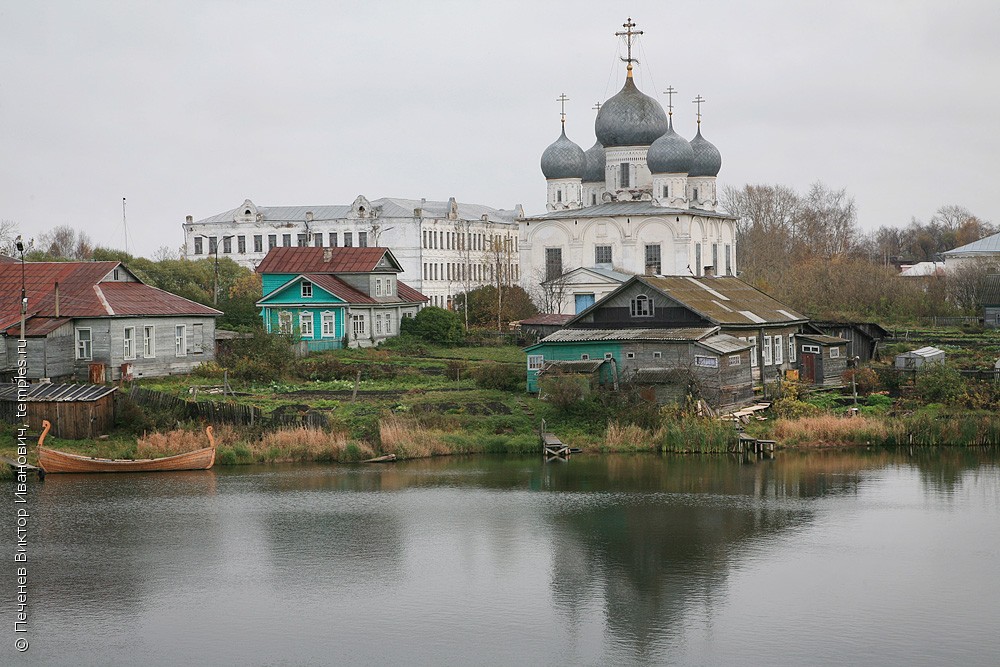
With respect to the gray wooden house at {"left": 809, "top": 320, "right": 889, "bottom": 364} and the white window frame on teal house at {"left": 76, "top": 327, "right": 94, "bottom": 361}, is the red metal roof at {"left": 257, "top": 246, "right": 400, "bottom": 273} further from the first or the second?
the gray wooden house at {"left": 809, "top": 320, "right": 889, "bottom": 364}

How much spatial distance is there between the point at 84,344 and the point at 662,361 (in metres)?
15.2

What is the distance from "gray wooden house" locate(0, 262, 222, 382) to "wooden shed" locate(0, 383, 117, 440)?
11.9 ft

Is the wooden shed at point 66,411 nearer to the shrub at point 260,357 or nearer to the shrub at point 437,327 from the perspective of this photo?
the shrub at point 260,357

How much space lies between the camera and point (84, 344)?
1396 inches

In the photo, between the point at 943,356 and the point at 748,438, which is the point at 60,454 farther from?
the point at 943,356

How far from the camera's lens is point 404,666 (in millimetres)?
17000

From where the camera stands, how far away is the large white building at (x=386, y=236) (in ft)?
236

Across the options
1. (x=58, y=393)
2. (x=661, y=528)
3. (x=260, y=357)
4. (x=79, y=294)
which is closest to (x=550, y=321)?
(x=260, y=357)

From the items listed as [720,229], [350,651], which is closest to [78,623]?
[350,651]

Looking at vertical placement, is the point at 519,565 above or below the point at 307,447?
below

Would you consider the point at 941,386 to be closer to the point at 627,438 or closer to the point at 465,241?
the point at 627,438

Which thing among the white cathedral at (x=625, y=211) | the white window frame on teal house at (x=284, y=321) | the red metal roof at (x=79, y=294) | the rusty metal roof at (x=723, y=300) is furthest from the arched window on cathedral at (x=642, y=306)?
the white cathedral at (x=625, y=211)

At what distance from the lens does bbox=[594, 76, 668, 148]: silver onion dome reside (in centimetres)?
6216

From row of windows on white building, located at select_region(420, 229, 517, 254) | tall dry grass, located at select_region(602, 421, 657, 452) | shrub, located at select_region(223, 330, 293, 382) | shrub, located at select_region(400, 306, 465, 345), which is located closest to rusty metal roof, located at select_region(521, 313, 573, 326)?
shrub, located at select_region(400, 306, 465, 345)
